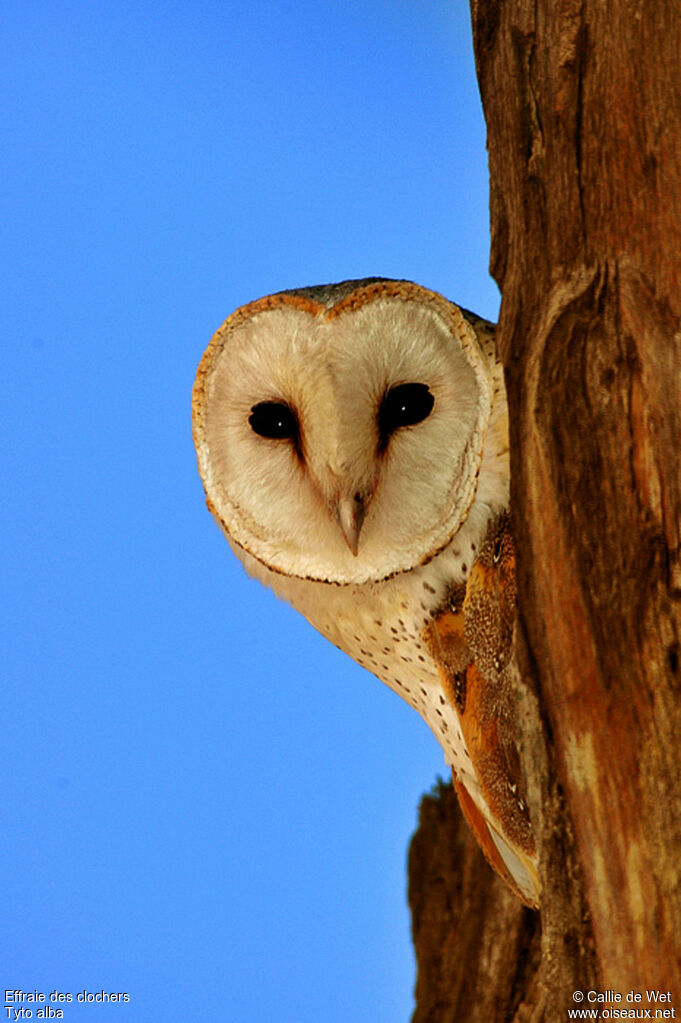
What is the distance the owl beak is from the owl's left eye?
0.24 feet

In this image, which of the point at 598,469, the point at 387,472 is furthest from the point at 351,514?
the point at 598,469

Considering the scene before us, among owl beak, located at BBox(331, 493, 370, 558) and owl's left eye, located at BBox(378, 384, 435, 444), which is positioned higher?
owl's left eye, located at BBox(378, 384, 435, 444)

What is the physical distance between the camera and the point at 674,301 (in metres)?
0.96

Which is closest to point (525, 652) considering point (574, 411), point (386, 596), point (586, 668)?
point (586, 668)

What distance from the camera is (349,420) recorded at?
3.80 ft

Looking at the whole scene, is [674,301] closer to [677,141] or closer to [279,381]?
[677,141]

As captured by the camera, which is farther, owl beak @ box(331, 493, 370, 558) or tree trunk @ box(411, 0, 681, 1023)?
owl beak @ box(331, 493, 370, 558)

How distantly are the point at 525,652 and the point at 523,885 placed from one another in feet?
2.01

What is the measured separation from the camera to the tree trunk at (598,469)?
2.98 ft

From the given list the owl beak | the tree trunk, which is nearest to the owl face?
the owl beak

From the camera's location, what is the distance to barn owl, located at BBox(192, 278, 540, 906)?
3.89ft

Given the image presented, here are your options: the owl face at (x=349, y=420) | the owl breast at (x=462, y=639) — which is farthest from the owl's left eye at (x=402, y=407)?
the owl breast at (x=462, y=639)

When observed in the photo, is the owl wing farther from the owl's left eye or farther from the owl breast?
the owl's left eye

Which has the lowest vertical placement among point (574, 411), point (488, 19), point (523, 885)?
point (523, 885)
